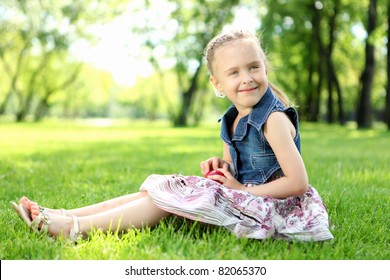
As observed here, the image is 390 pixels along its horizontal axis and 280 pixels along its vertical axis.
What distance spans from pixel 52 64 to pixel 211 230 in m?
42.6

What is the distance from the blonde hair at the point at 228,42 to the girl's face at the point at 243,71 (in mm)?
34

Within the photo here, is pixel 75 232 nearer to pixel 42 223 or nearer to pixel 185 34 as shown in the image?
pixel 42 223

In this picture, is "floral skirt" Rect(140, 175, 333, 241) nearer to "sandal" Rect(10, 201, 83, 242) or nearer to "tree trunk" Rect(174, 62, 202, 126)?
"sandal" Rect(10, 201, 83, 242)

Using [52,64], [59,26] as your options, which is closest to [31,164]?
[59,26]

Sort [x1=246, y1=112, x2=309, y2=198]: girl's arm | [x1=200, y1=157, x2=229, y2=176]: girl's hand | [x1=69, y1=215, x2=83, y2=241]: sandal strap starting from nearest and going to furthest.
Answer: [x1=69, y1=215, x2=83, y2=241]: sandal strap
[x1=246, y1=112, x2=309, y2=198]: girl's arm
[x1=200, y1=157, x2=229, y2=176]: girl's hand

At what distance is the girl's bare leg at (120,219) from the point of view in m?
2.72

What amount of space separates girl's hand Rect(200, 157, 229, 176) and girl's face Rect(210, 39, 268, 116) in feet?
1.49

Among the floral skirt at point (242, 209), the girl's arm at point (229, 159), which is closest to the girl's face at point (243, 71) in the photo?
the girl's arm at point (229, 159)

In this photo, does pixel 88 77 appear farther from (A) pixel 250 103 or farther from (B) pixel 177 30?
(A) pixel 250 103

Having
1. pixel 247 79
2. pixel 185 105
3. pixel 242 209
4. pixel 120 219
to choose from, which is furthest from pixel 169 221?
pixel 185 105

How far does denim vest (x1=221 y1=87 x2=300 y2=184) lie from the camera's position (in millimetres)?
2965

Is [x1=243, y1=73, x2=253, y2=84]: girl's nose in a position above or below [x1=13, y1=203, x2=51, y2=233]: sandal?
above

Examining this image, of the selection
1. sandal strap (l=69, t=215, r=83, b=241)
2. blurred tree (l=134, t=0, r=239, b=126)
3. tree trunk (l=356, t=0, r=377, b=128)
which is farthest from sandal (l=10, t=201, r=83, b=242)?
blurred tree (l=134, t=0, r=239, b=126)
